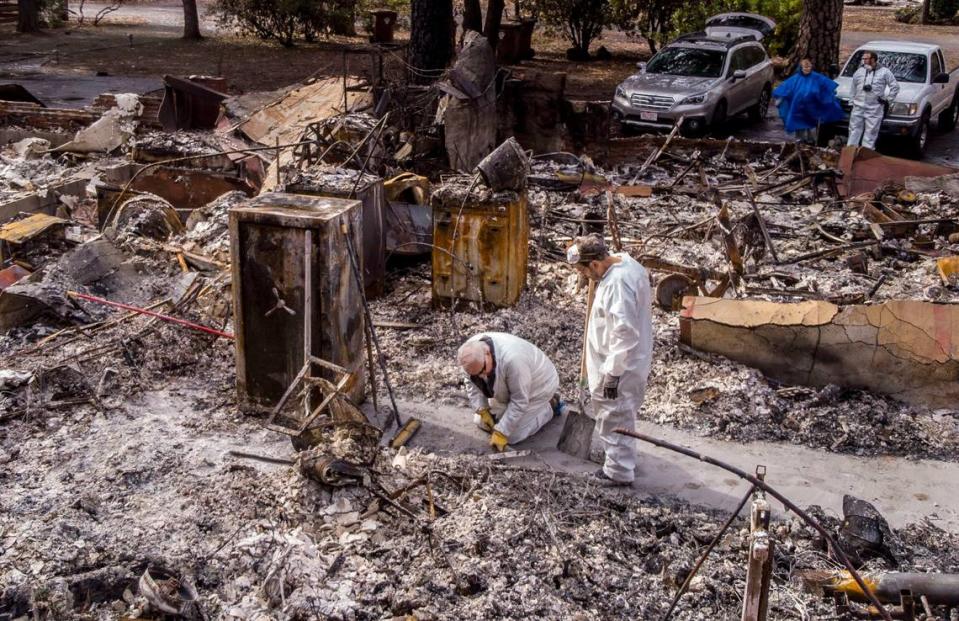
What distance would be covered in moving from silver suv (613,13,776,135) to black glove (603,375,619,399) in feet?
34.6

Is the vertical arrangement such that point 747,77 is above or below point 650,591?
above

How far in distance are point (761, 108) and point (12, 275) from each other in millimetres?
15012

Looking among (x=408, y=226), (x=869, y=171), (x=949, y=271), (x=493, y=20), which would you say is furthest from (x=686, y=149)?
(x=493, y=20)

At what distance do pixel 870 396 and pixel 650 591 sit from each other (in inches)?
129

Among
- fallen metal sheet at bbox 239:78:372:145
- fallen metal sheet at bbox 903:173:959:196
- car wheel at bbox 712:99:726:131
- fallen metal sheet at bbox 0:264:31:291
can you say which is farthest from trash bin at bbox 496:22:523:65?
fallen metal sheet at bbox 0:264:31:291

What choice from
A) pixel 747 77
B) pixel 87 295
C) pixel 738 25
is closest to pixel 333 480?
pixel 87 295

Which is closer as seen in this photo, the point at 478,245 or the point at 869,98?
the point at 478,245

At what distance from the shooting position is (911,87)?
52.6 feet

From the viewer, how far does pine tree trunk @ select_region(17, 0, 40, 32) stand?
3112 centimetres

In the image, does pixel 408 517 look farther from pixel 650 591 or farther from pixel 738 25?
pixel 738 25

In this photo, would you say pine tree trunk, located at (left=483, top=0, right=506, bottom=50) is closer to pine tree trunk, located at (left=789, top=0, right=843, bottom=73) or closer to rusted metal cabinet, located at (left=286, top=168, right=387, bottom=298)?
pine tree trunk, located at (left=789, top=0, right=843, bottom=73)

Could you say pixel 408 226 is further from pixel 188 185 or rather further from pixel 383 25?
pixel 383 25

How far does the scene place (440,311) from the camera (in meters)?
8.93

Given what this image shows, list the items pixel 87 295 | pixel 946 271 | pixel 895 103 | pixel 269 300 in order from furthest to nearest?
pixel 895 103
pixel 946 271
pixel 87 295
pixel 269 300
